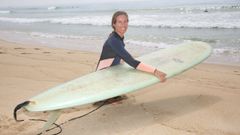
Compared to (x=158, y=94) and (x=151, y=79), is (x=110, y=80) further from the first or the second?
(x=158, y=94)

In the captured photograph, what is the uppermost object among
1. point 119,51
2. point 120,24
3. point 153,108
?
point 120,24

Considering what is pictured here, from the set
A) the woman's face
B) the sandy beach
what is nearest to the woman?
the woman's face

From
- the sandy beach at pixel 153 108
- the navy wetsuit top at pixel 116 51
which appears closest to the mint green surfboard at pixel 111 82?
the navy wetsuit top at pixel 116 51

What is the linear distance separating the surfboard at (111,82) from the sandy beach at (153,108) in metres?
0.41

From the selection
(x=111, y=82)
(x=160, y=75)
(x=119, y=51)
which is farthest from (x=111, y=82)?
(x=160, y=75)

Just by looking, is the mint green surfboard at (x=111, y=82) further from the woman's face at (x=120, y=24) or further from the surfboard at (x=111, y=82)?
the woman's face at (x=120, y=24)

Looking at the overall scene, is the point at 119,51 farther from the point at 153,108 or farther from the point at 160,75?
the point at 153,108

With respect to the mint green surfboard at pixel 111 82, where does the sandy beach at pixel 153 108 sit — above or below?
below

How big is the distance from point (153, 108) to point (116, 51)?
2.69 ft

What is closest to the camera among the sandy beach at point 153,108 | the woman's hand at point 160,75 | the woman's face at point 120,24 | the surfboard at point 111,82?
the surfboard at point 111,82

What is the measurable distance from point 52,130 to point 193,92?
1.96 metres

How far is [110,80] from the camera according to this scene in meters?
3.20

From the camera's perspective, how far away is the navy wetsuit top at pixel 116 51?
331 cm

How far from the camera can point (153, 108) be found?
360cm
